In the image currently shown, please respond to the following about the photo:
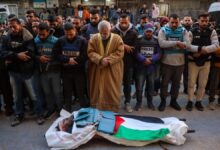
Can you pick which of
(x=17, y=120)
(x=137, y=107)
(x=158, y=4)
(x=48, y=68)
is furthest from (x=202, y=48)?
(x=158, y=4)

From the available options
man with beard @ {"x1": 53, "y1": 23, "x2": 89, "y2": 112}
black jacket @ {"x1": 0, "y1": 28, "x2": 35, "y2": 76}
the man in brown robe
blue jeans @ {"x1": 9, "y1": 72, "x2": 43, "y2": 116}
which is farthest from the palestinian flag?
black jacket @ {"x1": 0, "y1": 28, "x2": 35, "y2": 76}

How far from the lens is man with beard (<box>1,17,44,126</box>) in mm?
5164

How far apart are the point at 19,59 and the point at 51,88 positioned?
80 cm

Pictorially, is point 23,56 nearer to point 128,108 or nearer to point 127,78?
point 127,78

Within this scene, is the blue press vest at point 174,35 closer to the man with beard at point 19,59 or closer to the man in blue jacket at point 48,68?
the man in blue jacket at point 48,68

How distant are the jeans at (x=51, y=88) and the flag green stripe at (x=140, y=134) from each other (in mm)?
1644

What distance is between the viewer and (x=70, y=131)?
4.42m

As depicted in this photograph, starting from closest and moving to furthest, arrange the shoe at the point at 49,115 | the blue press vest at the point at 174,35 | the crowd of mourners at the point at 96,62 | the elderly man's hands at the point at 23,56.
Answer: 1. the elderly man's hands at the point at 23,56
2. the crowd of mourners at the point at 96,62
3. the shoe at the point at 49,115
4. the blue press vest at the point at 174,35

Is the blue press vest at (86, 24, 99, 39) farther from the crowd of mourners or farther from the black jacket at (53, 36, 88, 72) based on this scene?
the black jacket at (53, 36, 88, 72)

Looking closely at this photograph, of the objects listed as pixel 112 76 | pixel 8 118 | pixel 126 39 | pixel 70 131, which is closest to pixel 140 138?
pixel 70 131

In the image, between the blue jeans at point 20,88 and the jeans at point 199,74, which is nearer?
the blue jeans at point 20,88

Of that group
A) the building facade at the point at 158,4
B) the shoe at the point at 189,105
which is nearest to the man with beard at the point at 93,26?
the shoe at the point at 189,105

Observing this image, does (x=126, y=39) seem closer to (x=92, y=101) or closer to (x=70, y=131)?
(x=92, y=101)

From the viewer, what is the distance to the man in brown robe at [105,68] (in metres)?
5.16
